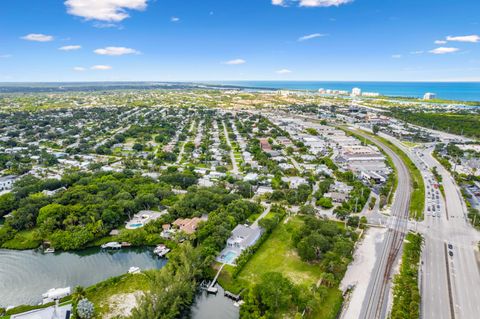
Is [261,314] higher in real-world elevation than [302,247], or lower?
lower

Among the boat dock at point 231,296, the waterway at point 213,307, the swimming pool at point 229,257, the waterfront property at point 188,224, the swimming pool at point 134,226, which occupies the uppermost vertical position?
the waterfront property at point 188,224

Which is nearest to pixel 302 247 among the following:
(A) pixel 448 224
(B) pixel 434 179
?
(A) pixel 448 224

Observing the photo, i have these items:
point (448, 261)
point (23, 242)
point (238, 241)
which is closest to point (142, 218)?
point (23, 242)

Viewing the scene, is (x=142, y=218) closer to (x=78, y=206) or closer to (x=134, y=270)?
(x=78, y=206)

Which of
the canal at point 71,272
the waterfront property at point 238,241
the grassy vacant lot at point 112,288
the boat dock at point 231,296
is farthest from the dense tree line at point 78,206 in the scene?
Result: the boat dock at point 231,296

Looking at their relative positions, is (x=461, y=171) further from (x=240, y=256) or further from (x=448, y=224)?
(x=240, y=256)

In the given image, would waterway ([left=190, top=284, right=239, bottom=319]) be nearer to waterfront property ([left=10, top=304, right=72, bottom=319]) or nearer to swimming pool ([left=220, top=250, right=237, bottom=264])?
swimming pool ([left=220, top=250, right=237, bottom=264])

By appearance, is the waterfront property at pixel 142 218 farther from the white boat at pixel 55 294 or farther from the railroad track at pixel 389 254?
the railroad track at pixel 389 254
